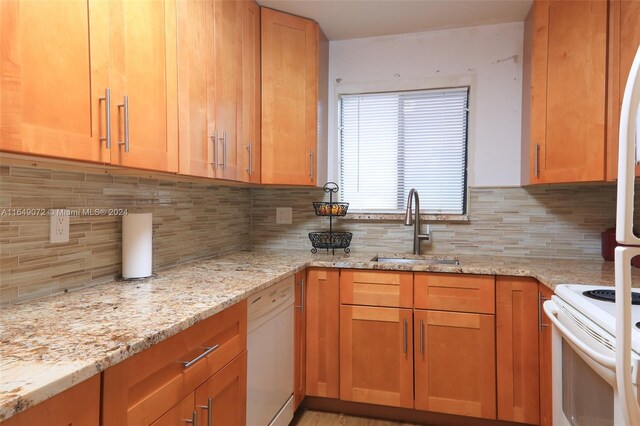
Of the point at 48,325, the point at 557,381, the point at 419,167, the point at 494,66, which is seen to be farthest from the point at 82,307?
the point at 494,66

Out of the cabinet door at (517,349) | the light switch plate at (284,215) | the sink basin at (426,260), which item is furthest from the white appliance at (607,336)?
the light switch plate at (284,215)

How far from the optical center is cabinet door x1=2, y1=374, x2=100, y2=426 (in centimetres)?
64

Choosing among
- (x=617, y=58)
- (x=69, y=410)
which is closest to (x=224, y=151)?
(x=69, y=410)

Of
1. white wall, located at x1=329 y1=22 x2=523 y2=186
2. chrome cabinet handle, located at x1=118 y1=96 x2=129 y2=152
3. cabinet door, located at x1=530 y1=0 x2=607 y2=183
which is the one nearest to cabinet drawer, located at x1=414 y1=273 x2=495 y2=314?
cabinet door, located at x1=530 y1=0 x2=607 y2=183

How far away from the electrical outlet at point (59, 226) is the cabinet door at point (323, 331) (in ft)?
3.88

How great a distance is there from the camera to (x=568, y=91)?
75.4 inches

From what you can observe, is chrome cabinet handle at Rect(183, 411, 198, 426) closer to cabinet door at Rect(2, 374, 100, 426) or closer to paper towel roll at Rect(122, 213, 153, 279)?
cabinet door at Rect(2, 374, 100, 426)

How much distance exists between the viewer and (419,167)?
259 cm

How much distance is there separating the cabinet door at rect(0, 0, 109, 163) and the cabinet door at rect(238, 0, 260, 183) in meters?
0.91

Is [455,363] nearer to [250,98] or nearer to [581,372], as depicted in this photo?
[581,372]

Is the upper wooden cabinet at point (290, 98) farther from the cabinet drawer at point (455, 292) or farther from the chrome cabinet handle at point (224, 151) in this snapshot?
the cabinet drawer at point (455, 292)

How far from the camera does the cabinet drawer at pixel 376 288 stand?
2.01 metres

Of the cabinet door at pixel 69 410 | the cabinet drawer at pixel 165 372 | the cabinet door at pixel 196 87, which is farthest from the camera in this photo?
the cabinet door at pixel 196 87

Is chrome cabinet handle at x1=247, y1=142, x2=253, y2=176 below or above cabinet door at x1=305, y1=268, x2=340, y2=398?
above
